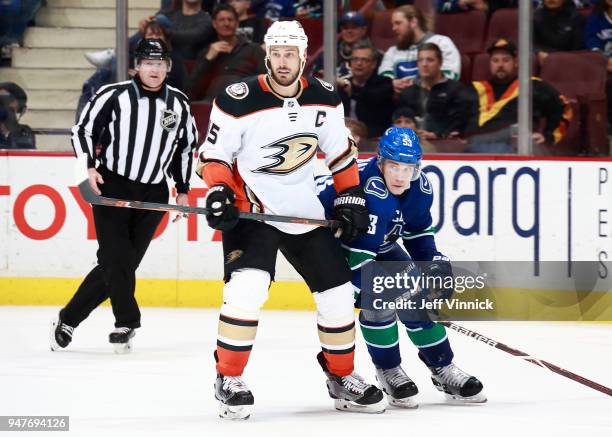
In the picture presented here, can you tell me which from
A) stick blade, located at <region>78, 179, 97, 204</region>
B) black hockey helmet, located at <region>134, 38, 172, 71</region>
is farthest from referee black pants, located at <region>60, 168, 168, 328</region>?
stick blade, located at <region>78, 179, 97, 204</region>

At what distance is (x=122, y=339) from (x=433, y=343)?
165cm

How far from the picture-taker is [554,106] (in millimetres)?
6715

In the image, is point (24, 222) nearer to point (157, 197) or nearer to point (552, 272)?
point (157, 197)

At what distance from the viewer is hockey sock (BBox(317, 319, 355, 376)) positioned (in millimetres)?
3961

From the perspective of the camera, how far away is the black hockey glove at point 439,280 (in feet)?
13.2

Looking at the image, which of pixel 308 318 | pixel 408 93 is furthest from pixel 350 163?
pixel 408 93

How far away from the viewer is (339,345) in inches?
156

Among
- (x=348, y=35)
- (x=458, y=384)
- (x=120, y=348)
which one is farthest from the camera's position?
(x=348, y=35)

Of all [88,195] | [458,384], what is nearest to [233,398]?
[458,384]

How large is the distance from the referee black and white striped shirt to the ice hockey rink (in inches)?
28.2

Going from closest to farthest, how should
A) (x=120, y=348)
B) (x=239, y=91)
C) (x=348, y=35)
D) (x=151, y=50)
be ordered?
(x=239, y=91) < (x=151, y=50) < (x=120, y=348) < (x=348, y=35)

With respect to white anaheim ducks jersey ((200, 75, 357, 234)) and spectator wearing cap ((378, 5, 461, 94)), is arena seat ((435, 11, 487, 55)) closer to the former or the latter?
spectator wearing cap ((378, 5, 461, 94))

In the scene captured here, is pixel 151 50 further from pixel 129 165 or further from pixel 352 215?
pixel 352 215

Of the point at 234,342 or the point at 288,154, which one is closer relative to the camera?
the point at 234,342
